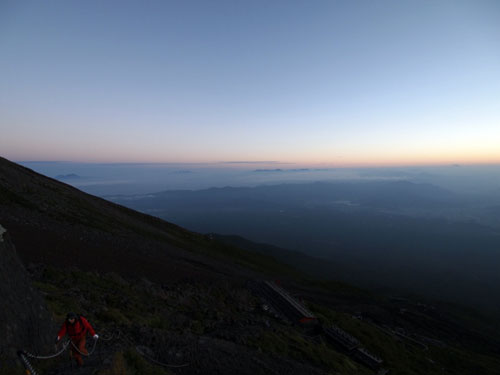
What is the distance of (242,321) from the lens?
57.0 ft

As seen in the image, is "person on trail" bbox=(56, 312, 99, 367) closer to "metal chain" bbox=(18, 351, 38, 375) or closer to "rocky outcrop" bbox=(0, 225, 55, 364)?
"metal chain" bbox=(18, 351, 38, 375)

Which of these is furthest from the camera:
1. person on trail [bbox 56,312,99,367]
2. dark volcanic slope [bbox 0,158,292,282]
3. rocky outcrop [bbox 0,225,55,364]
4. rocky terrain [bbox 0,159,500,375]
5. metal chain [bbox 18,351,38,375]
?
dark volcanic slope [bbox 0,158,292,282]

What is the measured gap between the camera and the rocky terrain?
8.41m

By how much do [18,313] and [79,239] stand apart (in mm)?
22026

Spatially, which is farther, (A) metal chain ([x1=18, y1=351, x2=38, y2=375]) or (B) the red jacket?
(B) the red jacket

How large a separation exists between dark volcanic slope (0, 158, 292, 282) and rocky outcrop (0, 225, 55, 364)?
12.3 m

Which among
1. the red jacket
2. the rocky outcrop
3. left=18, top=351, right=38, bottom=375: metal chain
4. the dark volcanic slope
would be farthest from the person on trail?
the dark volcanic slope

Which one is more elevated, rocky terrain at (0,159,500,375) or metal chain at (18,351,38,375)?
metal chain at (18,351,38,375)

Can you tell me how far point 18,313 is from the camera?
7559 millimetres

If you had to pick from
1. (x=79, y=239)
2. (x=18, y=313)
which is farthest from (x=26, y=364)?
(x=79, y=239)

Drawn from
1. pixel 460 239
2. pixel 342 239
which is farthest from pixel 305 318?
pixel 460 239

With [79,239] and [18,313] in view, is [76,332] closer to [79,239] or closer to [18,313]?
[18,313]

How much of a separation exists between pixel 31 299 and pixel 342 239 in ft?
671

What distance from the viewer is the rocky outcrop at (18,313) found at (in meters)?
6.90
